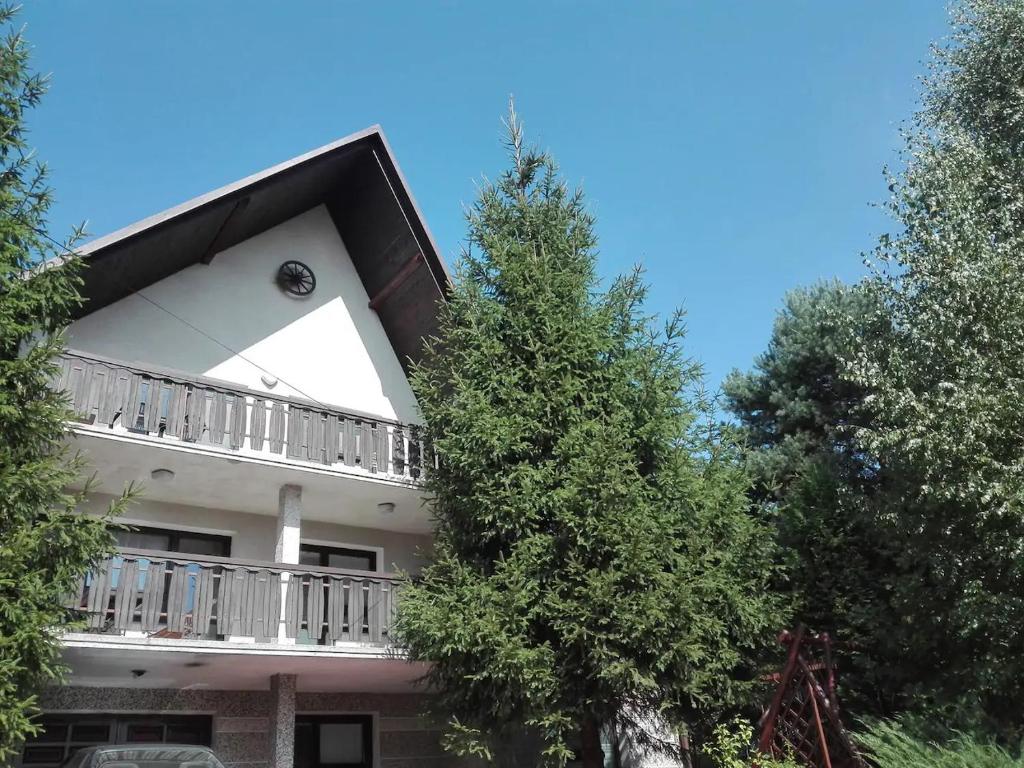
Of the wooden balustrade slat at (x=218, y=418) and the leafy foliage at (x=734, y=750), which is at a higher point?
the wooden balustrade slat at (x=218, y=418)

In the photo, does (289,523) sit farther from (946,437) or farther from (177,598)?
(946,437)

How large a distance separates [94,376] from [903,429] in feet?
36.3

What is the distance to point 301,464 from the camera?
12531 millimetres

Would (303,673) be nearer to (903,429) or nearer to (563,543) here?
(563,543)

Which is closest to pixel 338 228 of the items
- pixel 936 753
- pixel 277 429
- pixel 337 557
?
pixel 277 429

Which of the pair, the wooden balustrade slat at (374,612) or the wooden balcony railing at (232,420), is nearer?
the wooden balcony railing at (232,420)

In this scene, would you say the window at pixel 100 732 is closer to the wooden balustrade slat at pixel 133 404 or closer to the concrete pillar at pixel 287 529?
the concrete pillar at pixel 287 529

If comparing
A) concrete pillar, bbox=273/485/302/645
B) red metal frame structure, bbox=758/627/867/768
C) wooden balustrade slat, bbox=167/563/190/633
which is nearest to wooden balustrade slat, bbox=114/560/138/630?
wooden balustrade slat, bbox=167/563/190/633

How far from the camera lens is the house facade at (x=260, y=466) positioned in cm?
1104

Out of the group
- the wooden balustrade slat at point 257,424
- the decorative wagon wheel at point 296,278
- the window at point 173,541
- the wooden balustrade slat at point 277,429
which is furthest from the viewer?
the decorative wagon wheel at point 296,278

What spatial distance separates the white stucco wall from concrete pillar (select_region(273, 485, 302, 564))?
1.23 meters

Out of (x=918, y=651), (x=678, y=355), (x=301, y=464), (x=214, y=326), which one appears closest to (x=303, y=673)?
(x=301, y=464)

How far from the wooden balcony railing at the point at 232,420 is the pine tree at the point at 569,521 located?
4.12 ft

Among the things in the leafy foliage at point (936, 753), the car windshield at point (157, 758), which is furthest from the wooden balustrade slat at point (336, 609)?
the leafy foliage at point (936, 753)
